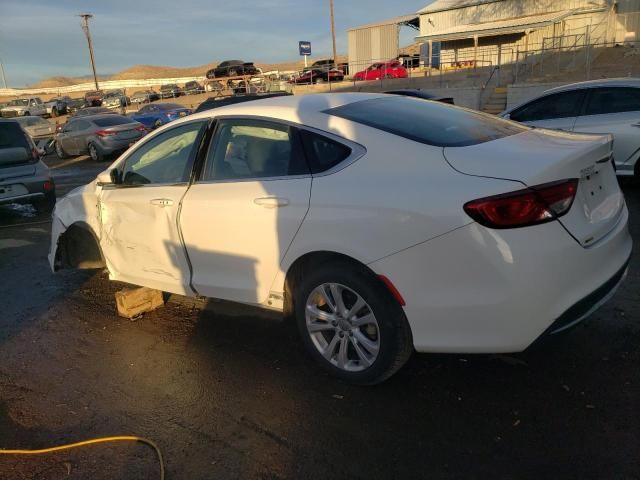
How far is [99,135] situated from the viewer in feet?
53.6

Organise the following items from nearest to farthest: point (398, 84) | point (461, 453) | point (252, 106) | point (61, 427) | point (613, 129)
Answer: point (461, 453) → point (61, 427) → point (252, 106) → point (613, 129) → point (398, 84)

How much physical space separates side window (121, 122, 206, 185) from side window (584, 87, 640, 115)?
6.07m

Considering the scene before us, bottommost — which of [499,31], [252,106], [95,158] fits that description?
[95,158]

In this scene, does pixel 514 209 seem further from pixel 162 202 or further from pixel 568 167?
pixel 162 202

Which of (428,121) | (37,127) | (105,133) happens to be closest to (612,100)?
(428,121)

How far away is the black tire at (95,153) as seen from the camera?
16.6 m

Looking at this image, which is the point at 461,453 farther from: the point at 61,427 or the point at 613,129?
the point at 613,129

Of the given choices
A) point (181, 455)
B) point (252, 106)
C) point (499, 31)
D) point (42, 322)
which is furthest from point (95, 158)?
point (499, 31)

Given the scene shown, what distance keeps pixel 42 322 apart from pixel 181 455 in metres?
2.53

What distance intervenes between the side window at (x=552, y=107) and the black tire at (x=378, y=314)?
6162mm

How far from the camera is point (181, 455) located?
273 centimetres

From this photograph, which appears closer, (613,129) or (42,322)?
(42,322)

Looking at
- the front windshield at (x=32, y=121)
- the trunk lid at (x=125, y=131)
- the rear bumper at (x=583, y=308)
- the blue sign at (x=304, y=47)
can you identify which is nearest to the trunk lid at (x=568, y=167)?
the rear bumper at (x=583, y=308)

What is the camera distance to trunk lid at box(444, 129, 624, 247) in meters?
2.58
